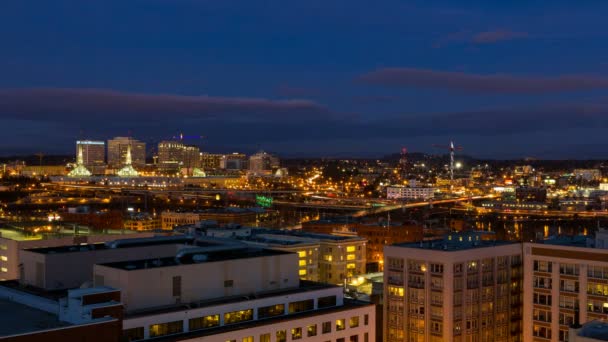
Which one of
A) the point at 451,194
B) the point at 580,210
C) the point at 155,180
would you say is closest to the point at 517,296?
the point at 580,210

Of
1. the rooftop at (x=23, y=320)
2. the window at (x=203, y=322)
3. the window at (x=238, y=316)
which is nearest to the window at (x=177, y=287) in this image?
the window at (x=203, y=322)

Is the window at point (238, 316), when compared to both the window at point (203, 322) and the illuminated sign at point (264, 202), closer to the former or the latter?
the window at point (203, 322)

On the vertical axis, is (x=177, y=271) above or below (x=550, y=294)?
above

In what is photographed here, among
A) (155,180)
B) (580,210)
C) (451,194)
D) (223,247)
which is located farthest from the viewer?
(155,180)

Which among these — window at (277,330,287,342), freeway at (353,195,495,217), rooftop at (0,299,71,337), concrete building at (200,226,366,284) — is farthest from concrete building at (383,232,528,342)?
freeway at (353,195,495,217)

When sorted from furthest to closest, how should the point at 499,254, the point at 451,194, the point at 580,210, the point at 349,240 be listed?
the point at 451,194
the point at 580,210
the point at 349,240
the point at 499,254

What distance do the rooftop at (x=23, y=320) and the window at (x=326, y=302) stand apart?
724 cm

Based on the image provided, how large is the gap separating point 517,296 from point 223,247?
41.8 feet

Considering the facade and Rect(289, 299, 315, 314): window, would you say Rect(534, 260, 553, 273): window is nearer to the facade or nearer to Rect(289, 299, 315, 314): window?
Rect(289, 299, 315, 314): window

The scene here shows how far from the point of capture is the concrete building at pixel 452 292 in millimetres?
25656

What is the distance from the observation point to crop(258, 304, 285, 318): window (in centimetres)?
1905

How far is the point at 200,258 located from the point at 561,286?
42.7ft

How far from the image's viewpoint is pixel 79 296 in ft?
50.5

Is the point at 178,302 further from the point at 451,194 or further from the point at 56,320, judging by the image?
the point at 451,194
